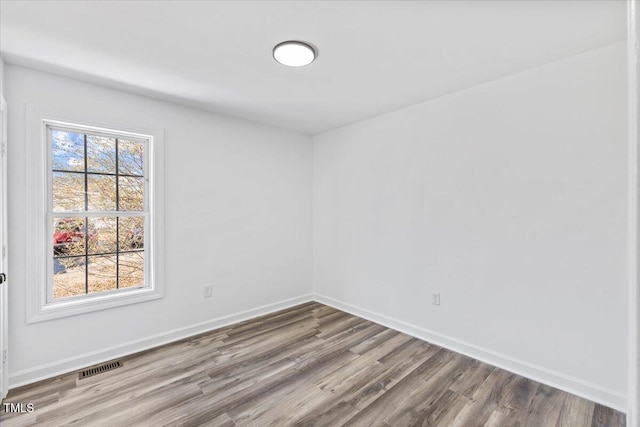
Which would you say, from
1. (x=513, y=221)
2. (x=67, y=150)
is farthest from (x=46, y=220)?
(x=513, y=221)

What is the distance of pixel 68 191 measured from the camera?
2.57m

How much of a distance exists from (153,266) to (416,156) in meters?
2.85

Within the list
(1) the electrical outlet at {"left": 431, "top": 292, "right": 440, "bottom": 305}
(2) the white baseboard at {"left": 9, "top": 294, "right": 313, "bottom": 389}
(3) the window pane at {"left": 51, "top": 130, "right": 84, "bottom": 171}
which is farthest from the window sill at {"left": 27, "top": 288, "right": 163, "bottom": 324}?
(1) the electrical outlet at {"left": 431, "top": 292, "right": 440, "bottom": 305}

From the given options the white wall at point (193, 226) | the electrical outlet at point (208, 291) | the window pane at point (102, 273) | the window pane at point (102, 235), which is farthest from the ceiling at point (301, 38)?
the electrical outlet at point (208, 291)

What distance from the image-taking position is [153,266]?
2.95m

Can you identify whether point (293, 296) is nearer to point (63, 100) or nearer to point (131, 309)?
point (131, 309)

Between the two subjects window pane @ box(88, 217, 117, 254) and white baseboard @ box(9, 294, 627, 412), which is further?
window pane @ box(88, 217, 117, 254)

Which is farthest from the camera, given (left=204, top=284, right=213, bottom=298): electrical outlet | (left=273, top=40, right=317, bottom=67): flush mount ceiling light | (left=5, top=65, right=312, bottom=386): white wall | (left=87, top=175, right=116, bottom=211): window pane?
(left=204, top=284, right=213, bottom=298): electrical outlet

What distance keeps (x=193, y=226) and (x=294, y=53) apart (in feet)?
6.65

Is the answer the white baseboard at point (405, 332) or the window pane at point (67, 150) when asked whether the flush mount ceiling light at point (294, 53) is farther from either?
the white baseboard at point (405, 332)

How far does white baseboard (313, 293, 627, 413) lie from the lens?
80.6 inches

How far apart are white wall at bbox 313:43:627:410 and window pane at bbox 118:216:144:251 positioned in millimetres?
2385

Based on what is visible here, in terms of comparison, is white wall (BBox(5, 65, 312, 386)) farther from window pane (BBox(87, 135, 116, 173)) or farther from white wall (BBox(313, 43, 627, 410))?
white wall (BBox(313, 43, 627, 410))

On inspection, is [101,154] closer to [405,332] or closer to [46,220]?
[46,220]
